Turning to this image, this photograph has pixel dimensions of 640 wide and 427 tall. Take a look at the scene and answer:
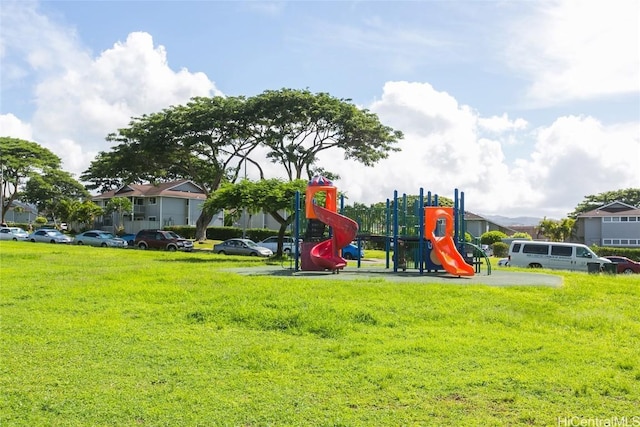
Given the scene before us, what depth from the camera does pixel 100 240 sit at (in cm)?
4372

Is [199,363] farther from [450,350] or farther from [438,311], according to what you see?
[438,311]

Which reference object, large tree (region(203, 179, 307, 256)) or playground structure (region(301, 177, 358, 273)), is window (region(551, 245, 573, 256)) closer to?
large tree (region(203, 179, 307, 256))

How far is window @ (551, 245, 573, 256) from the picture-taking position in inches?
1085

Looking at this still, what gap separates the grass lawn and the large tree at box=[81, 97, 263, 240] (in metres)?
28.1

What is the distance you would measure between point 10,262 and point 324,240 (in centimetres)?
1212

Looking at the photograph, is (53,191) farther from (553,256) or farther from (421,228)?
(421,228)

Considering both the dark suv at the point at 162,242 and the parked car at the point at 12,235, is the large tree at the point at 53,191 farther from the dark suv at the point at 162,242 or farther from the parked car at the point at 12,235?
the dark suv at the point at 162,242

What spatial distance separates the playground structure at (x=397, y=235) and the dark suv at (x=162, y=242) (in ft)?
64.8

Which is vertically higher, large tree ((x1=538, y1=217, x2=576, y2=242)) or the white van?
large tree ((x1=538, y1=217, x2=576, y2=242))

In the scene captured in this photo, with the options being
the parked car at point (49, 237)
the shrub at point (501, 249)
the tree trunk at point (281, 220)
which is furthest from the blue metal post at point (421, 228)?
the parked car at point (49, 237)

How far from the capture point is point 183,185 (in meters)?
61.3

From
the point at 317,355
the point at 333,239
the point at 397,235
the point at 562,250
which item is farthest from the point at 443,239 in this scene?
the point at 317,355

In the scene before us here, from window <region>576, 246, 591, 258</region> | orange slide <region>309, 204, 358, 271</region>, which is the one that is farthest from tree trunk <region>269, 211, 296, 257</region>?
window <region>576, 246, 591, 258</region>

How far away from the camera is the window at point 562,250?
90.4 ft
